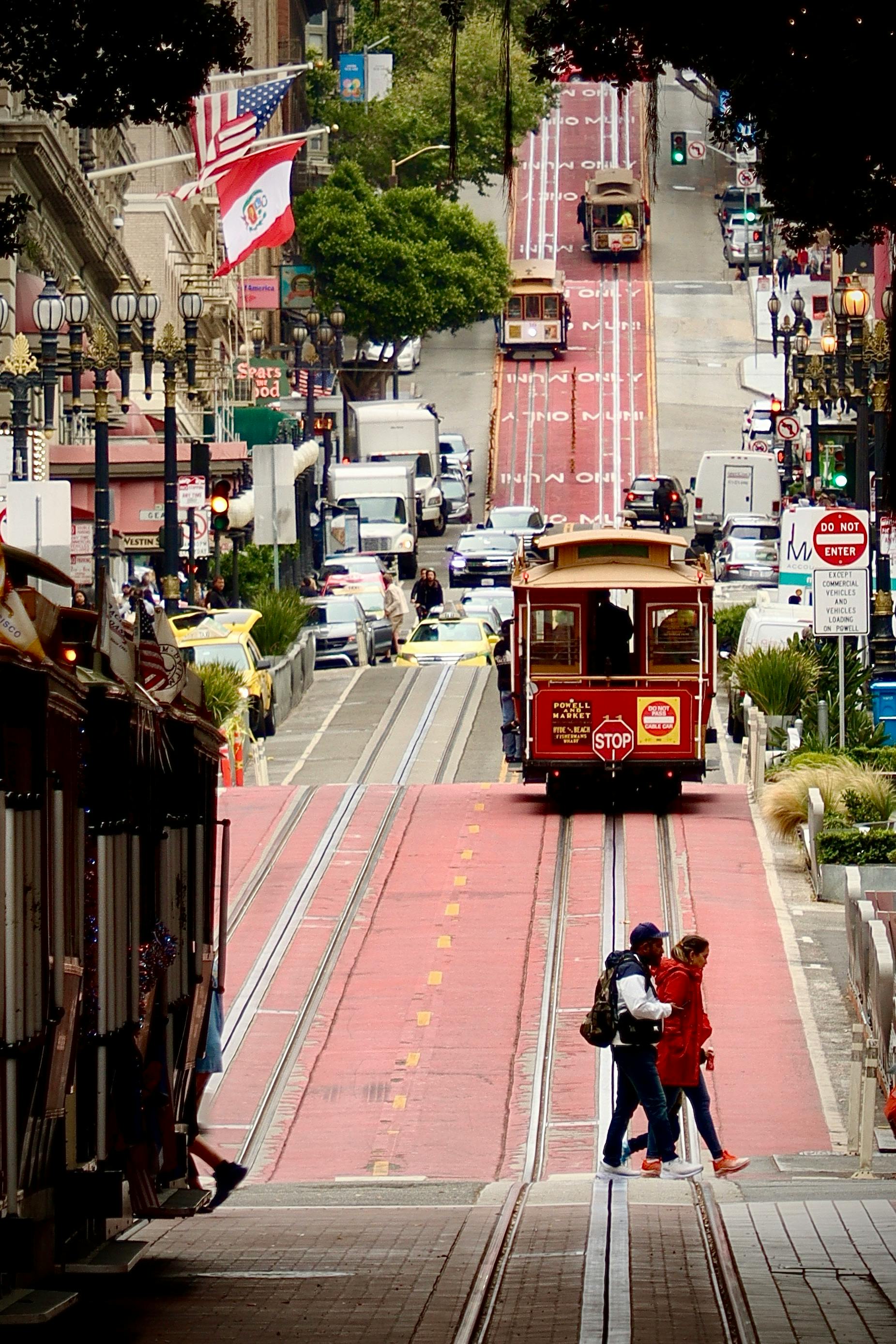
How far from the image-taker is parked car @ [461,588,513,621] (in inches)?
1950

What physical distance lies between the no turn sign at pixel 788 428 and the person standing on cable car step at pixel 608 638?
43.7 meters

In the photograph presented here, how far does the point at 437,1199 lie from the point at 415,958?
22.0ft

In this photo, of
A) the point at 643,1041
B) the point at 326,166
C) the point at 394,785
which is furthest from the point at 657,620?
the point at 326,166

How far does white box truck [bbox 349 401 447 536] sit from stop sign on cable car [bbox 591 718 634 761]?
47.4 meters

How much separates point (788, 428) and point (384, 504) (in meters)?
11.3

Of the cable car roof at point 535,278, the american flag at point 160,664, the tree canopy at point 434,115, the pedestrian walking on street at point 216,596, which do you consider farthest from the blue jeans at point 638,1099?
the cable car roof at point 535,278

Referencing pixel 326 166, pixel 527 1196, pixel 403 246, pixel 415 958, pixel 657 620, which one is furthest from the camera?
pixel 326 166

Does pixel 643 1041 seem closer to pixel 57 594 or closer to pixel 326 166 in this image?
pixel 57 594

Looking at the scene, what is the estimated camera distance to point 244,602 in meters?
51.6

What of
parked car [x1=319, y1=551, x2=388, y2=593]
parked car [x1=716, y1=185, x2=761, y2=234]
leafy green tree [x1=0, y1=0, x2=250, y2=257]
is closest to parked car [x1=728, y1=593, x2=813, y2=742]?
parked car [x1=319, y1=551, x2=388, y2=593]

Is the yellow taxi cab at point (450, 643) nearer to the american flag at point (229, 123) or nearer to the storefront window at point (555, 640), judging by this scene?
the american flag at point (229, 123)

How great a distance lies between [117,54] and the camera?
14422 millimetres

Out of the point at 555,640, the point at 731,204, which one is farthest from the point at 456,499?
the point at 555,640

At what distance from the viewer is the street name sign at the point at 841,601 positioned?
2709cm
